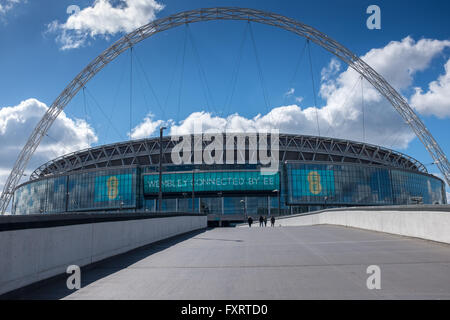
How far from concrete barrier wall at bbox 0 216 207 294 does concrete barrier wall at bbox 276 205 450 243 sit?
10100mm

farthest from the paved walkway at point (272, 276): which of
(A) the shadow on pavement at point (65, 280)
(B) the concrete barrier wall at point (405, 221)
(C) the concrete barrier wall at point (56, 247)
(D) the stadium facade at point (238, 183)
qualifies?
(D) the stadium facade at point (238, 183)

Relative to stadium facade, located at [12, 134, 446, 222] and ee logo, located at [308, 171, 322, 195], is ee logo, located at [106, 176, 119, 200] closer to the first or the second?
stadium facade, located at [12, 134, 446, 222]

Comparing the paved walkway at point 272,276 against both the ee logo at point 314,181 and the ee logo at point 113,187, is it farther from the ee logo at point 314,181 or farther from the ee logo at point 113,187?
the ee logo at point 113,187

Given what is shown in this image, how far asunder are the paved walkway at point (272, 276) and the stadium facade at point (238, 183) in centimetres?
7473

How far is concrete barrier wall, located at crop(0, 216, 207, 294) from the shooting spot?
21.1 feet

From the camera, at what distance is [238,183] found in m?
89.8

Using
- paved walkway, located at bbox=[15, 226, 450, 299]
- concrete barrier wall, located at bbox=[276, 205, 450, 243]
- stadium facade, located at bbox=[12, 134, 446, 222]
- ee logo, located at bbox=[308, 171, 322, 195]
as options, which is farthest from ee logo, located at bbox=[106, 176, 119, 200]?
paved walkway, located at bbox=[15, 226, 450, 299]

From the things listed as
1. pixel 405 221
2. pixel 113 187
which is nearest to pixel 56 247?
pixel 405 221

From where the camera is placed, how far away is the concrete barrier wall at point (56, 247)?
6418 mm

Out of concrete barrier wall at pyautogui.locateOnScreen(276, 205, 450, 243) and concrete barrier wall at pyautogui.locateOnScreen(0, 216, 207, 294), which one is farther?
concrete barrier wall at pyautogui.locateOnScreen(276, 205, 450, 243)

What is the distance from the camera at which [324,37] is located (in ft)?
204

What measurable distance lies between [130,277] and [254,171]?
270ft

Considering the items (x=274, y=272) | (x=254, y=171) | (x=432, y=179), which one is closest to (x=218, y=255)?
(x=274, y=272)
